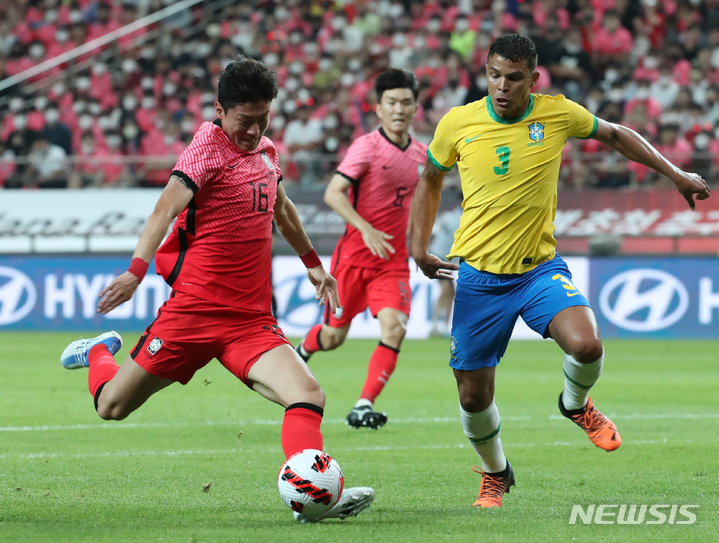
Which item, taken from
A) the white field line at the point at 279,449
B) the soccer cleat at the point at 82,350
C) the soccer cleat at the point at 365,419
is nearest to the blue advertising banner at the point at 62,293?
the soccer cleat at the point at 365,419

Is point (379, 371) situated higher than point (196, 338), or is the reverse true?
point (196, 338)

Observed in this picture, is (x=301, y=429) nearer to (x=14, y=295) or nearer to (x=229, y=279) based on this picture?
(x=229, y=279)

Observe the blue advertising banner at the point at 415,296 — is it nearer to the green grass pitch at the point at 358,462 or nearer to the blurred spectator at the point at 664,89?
the green grass pitch at the point at 358,462

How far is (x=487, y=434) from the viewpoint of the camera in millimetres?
5406

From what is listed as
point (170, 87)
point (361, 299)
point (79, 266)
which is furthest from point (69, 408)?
point (170, 87)

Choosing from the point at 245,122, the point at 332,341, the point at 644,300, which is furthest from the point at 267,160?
the point at 644,300

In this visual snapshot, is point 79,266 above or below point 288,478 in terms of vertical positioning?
below

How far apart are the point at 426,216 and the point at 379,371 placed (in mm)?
2946

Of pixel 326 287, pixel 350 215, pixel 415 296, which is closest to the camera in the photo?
pixel 326 287

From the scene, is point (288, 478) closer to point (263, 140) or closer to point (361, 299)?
point (263, 140)

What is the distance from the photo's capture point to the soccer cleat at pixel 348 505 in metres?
4.74

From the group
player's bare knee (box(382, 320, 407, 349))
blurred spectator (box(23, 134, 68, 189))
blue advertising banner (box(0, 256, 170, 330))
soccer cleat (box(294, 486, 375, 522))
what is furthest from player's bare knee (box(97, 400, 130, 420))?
blurred spectator (box(23, 134, 68, 189))

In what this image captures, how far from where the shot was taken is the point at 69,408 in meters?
9.20

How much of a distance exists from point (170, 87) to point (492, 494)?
656 inches
